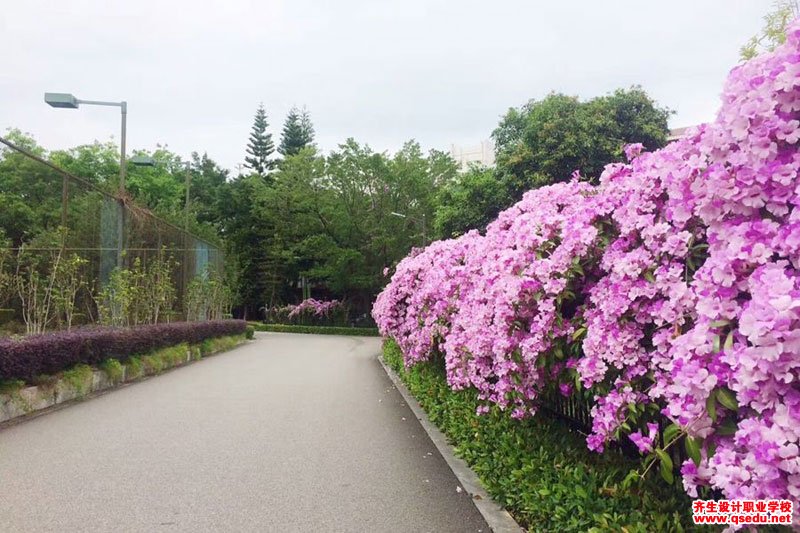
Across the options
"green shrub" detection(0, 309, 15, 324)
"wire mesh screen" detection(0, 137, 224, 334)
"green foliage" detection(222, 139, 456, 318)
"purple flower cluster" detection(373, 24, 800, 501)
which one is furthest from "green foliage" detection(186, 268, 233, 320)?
"purple flower cluster" detection(373, 24, 800, 501)

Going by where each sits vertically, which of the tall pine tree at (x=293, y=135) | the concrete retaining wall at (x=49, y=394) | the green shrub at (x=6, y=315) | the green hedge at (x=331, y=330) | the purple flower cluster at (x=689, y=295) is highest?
the tall pine tree at (x=293, y=135)

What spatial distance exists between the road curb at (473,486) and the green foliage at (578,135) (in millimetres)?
11948

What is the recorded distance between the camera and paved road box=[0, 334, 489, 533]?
12.2ft

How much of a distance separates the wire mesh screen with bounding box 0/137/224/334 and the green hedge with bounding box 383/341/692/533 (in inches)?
280

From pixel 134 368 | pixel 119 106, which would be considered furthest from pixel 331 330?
pixel 134 368

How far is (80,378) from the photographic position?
8016 mm

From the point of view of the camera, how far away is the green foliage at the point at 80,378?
306 inches

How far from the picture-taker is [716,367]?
5.59 feet

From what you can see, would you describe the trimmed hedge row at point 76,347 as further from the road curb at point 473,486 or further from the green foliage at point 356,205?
the green foliage at point 356,205

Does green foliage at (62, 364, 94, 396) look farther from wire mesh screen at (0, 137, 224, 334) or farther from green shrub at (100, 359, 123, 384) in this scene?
wire mesh screen at (0, 137, 224, 334)

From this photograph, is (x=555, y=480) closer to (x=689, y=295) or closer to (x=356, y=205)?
(x=689, y=295)

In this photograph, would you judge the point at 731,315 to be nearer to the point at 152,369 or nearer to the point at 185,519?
the point at 185,519

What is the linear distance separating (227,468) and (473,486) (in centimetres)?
211

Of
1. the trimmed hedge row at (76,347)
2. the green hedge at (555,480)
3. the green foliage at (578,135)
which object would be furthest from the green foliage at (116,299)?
the green foliage at (578,135)
